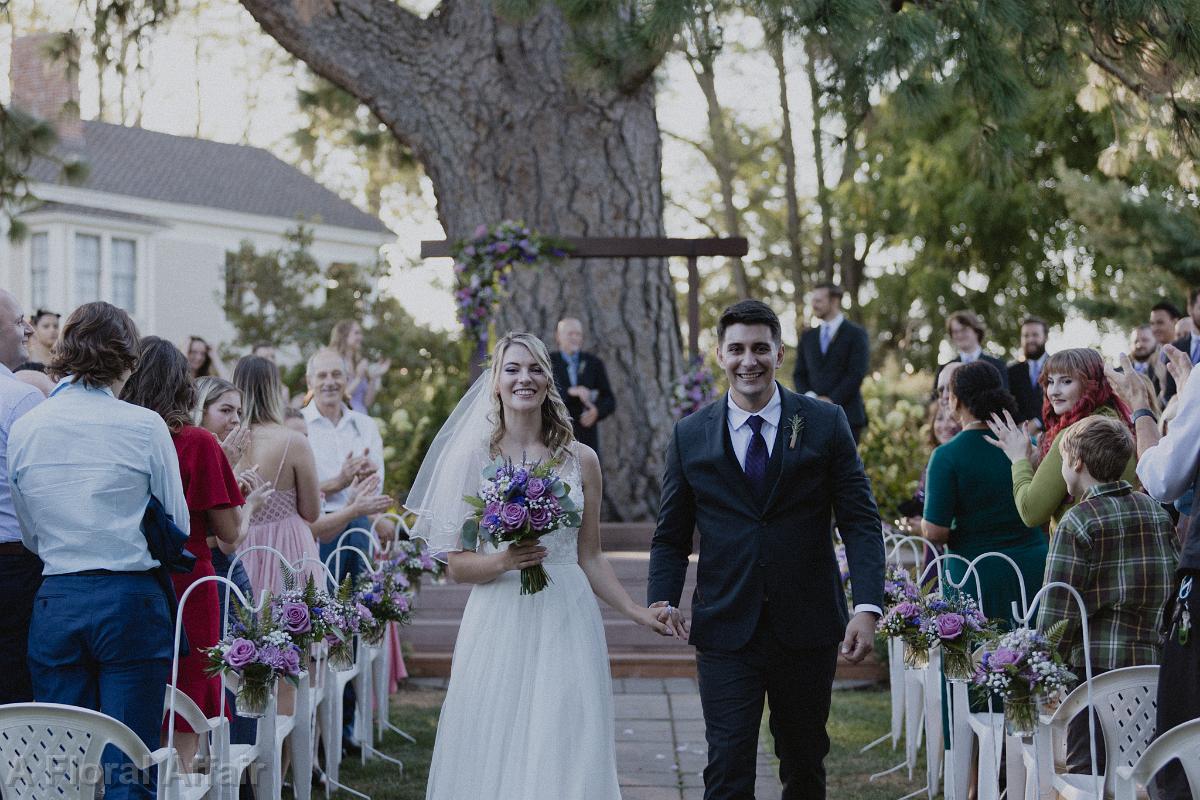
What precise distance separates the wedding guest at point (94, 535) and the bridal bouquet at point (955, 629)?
8.95 feet

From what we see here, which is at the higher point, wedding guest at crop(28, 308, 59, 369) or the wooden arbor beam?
the wooden arbor beam

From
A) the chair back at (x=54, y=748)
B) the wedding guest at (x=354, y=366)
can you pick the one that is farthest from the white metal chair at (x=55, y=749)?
the wedding guest at (x=354, y=366)

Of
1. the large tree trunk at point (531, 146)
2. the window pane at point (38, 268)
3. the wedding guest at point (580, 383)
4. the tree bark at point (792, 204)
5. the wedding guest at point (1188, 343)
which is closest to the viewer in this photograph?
the wedding guest at point (1188, 343)

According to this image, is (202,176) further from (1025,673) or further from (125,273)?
(1025,673)

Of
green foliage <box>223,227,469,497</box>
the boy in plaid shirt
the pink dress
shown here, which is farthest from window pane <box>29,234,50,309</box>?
the boy in plaid shirt

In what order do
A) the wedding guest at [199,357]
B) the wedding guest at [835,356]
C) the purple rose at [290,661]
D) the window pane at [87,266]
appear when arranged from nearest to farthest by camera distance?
the purple rose at [290,661] < the wedding guest at [199,357] < the wedding guest at [835,356] < the window pane at [87,266]

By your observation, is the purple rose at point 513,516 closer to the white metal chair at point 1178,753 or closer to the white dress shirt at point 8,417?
the white dress shirt at point 8,417

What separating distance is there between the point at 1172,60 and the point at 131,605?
6.20 m

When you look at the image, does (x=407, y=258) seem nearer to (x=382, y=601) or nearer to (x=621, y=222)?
(x=621, y=222)

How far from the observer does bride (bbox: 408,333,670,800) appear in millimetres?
4789

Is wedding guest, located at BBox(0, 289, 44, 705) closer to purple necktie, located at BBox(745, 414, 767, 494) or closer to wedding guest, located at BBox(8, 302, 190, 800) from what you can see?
wedding guest, located at BBox(8, 302, 190, 800)

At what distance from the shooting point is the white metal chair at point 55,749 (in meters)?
3.77

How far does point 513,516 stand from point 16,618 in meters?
1.74

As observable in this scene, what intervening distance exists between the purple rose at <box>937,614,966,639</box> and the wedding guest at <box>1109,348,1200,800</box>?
1.15 metres
